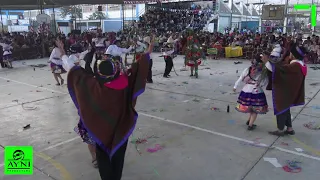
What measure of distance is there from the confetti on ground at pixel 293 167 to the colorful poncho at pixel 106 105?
2345 millimetres

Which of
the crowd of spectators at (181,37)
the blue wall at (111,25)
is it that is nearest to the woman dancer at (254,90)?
the crowd of spectators at (181,37)

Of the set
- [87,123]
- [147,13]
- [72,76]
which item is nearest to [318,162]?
[87,123]

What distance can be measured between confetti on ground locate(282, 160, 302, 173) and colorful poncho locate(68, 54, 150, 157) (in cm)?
235

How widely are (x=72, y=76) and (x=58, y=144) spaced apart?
2.31 m

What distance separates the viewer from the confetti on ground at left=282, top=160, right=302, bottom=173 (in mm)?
3951

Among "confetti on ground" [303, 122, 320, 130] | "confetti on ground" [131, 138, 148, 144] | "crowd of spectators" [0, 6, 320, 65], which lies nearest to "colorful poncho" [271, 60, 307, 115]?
"confetti on ground" [303, 122, 320, 130]

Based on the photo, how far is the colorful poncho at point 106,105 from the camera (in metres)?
2.86

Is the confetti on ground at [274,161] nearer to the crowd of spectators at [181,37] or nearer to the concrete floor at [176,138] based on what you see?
the concrete floor at [176,138]

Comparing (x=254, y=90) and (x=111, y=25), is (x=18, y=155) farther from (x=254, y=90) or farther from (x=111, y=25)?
(x=111, y=25)

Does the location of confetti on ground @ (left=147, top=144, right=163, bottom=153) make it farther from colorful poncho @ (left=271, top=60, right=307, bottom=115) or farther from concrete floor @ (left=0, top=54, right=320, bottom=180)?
colorful poncho @ (left=271, top=60, right=307, bottom=115)

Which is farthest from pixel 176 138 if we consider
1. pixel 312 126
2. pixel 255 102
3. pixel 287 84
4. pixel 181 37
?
pixel 181 37

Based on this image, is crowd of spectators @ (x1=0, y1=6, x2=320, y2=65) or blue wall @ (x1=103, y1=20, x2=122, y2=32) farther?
blue wall @ (x1=103, y1=20, x2=122, y2=32)

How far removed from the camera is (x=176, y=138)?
510 centimetres

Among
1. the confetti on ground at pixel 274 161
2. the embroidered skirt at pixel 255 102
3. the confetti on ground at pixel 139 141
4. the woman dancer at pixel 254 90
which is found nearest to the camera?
the confetti on ground at pixel 274 161
